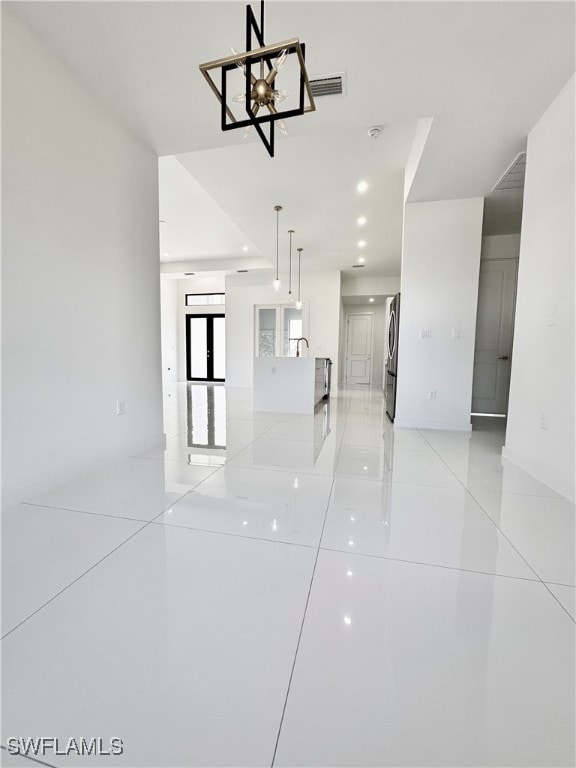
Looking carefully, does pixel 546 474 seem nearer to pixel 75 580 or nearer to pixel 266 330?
pixel 75 580

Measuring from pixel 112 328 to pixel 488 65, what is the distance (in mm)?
3072

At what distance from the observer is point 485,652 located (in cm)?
95

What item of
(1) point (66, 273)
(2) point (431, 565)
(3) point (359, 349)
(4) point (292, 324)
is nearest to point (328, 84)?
(1) point (66, 273)

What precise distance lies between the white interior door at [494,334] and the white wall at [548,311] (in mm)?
2300

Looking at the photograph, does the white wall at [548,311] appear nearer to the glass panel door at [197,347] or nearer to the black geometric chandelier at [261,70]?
the black geometric chandelier at [261,70]

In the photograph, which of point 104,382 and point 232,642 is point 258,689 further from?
point 104,382

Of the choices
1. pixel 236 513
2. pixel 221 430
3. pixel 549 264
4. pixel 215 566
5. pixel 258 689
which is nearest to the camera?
pixel 258 689

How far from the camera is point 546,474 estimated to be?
7.47 ft

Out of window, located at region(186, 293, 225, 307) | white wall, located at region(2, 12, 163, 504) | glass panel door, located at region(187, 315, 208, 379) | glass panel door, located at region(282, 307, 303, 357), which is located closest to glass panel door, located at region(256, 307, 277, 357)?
glass panel door, located at region(282, 307, 303, 357)

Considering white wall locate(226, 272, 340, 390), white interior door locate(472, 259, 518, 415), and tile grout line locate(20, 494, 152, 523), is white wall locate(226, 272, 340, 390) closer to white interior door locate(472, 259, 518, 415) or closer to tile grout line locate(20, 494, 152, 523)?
white interior door locate(472, 259, 518, 415)

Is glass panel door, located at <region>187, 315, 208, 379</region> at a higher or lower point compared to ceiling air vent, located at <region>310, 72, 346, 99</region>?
lower

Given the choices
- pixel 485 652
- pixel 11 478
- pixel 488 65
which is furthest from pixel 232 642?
pixel 488 65

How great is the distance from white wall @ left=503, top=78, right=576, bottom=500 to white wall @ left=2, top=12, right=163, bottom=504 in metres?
3.17

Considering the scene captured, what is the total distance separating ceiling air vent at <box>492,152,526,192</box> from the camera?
2983 mm
